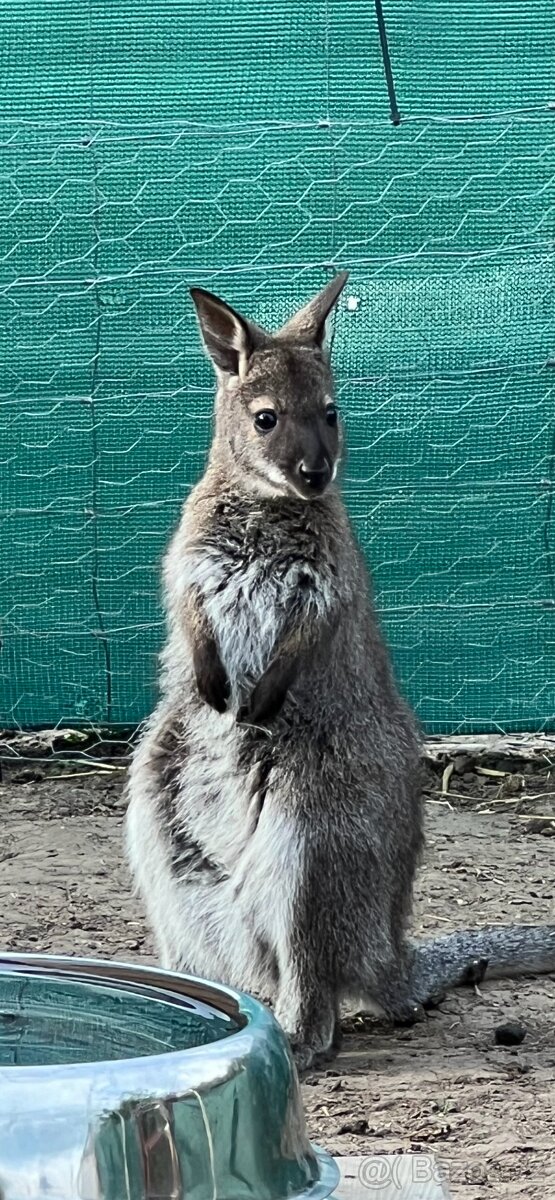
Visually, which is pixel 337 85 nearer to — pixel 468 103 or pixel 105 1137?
pixel 468 103

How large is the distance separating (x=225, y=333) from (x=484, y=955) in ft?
5.61

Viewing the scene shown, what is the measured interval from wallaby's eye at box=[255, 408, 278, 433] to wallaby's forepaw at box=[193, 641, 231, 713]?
53 cm

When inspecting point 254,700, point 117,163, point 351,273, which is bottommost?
point 254,700

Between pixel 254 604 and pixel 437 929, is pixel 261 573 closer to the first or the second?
pixel 254 604

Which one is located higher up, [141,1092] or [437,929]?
[141,1092]

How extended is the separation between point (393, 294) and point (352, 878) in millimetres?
2640

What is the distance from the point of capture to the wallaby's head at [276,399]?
13.9 feet

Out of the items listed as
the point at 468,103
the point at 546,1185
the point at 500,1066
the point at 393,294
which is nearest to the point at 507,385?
the point at 393,294

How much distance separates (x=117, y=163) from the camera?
6.06 m

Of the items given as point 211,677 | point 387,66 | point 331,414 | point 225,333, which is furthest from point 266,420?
point 387,66

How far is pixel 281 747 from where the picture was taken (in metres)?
4.19

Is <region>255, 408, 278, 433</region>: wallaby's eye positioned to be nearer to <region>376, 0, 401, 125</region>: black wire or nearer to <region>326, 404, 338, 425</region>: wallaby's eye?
<region>326, 404, 338, 425</region>: wallaby's eye

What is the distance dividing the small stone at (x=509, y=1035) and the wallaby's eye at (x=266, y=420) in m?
1.52

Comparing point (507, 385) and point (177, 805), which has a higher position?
point (507, 385)
